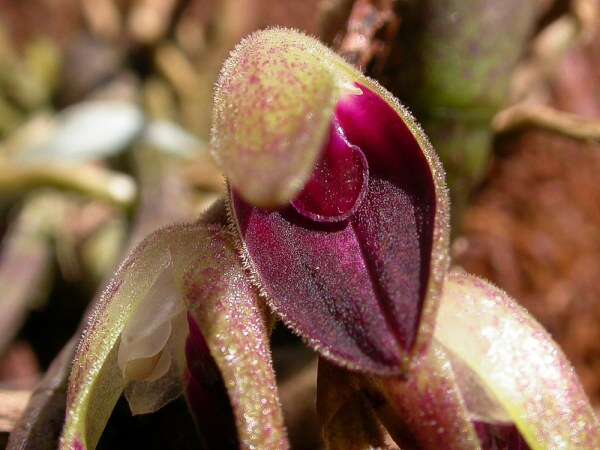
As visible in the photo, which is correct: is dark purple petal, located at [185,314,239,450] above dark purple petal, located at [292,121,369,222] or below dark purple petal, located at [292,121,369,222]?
below

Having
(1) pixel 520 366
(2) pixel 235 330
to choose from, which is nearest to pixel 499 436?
(1) pixel 520 366

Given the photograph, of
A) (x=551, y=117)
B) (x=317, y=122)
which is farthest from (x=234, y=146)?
(x=551, y=117)

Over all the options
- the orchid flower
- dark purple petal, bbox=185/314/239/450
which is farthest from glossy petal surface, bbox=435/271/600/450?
dark purple petal, bbox=185/314/239/450

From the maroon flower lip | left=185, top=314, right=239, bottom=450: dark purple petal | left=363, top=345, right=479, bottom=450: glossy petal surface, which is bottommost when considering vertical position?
left=185, top=314, right=239, bottom=450: dark purple petal

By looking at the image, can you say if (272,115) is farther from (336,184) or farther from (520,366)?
(520,366)

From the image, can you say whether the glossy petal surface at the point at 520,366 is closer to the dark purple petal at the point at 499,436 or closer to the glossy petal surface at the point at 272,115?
the dark purple petal at the point at 499,436

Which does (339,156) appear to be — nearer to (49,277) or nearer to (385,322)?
(385,322)

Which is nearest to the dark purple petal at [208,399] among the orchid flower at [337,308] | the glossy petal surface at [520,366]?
the orchid flower at [337,308]

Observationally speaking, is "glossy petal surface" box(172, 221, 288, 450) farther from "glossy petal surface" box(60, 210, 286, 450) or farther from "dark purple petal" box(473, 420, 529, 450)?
"dark purple petal" box(473, 420, 529, 450)
